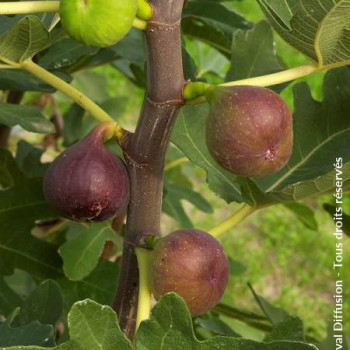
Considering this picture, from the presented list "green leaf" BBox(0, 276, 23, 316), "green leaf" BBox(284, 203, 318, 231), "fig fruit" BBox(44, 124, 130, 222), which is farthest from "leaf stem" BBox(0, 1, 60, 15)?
"green leaf" BBox(284, 203, 318, 231)

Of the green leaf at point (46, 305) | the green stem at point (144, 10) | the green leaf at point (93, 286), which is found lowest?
the green leaf at point (93, 286)

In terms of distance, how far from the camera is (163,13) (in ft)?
2.61

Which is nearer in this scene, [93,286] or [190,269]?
[190,269]

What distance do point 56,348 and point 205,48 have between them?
3.14 metres

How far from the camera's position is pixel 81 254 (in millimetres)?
1253

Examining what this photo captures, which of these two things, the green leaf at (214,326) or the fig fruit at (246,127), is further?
the green leaf at (214,326)

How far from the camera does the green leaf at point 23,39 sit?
86 centimetres

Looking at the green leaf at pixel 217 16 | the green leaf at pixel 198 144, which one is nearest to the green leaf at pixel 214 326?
the green leaf at pixel 198 144

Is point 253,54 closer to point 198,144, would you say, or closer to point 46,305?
point 198,144

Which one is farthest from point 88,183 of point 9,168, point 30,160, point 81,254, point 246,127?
point 30,160

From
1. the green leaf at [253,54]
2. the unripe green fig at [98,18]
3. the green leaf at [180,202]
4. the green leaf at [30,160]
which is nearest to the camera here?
the unripe green fig at [98,18]

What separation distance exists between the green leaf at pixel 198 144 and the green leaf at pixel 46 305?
258mm

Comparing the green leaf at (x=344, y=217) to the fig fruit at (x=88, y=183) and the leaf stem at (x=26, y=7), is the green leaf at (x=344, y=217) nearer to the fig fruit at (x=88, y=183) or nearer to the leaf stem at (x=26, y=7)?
the fig fruit at (x=88, y=183)

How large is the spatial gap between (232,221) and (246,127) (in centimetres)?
28
